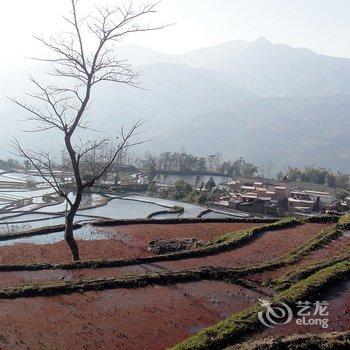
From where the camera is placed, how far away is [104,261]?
1137 cm

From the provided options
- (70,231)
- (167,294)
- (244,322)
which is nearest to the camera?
(244,322)

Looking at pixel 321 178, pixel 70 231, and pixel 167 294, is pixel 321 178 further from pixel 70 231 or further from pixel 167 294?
pixel 167 294

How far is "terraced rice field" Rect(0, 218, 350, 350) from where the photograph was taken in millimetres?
7168

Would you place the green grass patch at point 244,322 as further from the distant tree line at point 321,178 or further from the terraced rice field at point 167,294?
the distant tree line at point 321,178

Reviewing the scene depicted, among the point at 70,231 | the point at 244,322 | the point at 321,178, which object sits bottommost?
the point at 244,322

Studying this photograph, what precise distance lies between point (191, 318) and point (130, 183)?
61.5 meters

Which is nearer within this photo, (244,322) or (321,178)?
(244,322)

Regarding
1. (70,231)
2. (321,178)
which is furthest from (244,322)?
(321,178)

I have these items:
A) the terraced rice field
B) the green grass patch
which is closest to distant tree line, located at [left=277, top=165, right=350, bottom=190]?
the terraced rice field

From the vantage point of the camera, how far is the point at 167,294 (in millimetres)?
9203

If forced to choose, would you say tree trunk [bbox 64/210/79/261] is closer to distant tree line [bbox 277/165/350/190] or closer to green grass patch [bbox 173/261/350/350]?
green grass patch [bbox 173/261/350/350]

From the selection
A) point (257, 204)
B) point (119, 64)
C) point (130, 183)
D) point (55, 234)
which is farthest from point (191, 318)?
point (130, 183)

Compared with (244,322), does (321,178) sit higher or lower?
higher

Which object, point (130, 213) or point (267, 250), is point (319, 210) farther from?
point (267, 250)
